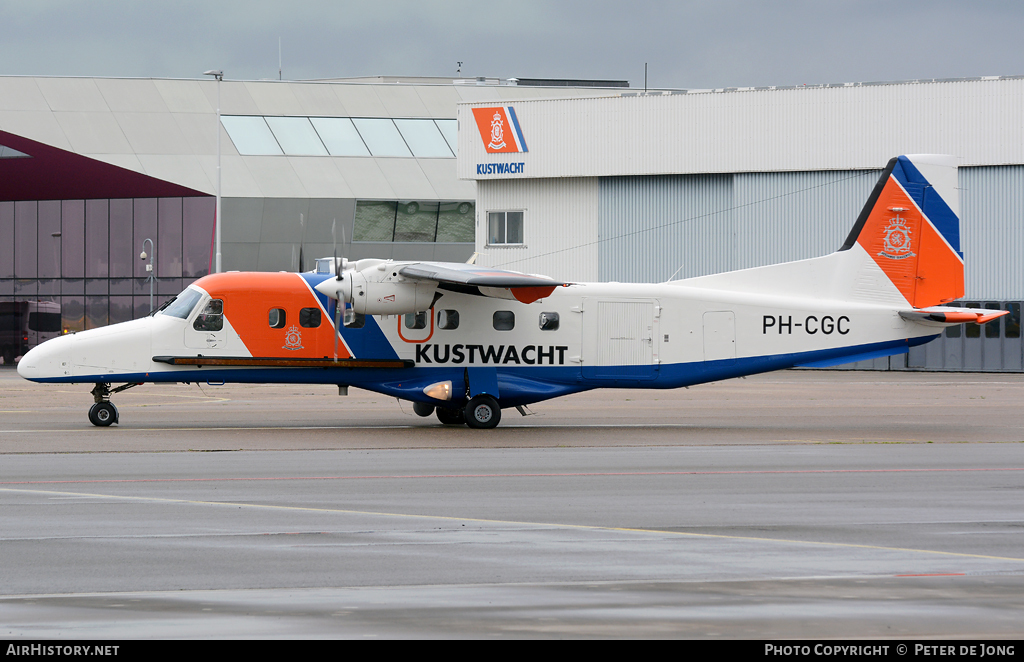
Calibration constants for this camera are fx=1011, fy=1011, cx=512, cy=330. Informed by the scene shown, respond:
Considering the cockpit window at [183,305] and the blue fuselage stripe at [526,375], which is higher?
the cockpit window at [183,305]

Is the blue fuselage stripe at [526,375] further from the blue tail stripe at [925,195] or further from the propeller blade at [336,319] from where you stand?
the blue tail stripe at [925,195]

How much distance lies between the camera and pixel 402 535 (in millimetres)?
9227

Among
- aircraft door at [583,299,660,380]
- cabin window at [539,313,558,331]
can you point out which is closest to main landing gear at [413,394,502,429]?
cabin window at [539,313,558,331]

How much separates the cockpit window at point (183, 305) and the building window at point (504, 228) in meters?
28.7

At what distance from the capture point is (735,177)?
4516 centimetres

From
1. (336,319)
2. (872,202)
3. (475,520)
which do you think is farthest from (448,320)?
(475,520)

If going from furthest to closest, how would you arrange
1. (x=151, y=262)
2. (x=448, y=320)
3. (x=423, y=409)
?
(x=151, y=262), (x=423, y=409), (x=448, y=320)

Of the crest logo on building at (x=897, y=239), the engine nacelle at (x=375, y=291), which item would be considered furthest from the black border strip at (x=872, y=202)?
the engine nacelle at (x=375, y=291)

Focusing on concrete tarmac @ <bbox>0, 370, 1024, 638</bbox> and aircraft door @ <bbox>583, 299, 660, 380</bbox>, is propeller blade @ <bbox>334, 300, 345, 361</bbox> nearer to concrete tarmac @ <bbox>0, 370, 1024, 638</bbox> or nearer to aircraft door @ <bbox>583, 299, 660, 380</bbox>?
concrete tarmac @ <bbox>0, 370, 1024, 638</bbox>

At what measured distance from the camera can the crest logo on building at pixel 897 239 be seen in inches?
835

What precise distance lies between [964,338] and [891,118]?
9755mm

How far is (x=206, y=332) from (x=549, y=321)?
22.3 ft

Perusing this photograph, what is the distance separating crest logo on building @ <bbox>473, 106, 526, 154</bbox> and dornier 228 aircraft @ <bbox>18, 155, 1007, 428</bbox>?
1058 inches

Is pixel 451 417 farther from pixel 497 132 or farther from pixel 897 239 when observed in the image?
pixel 497 132
